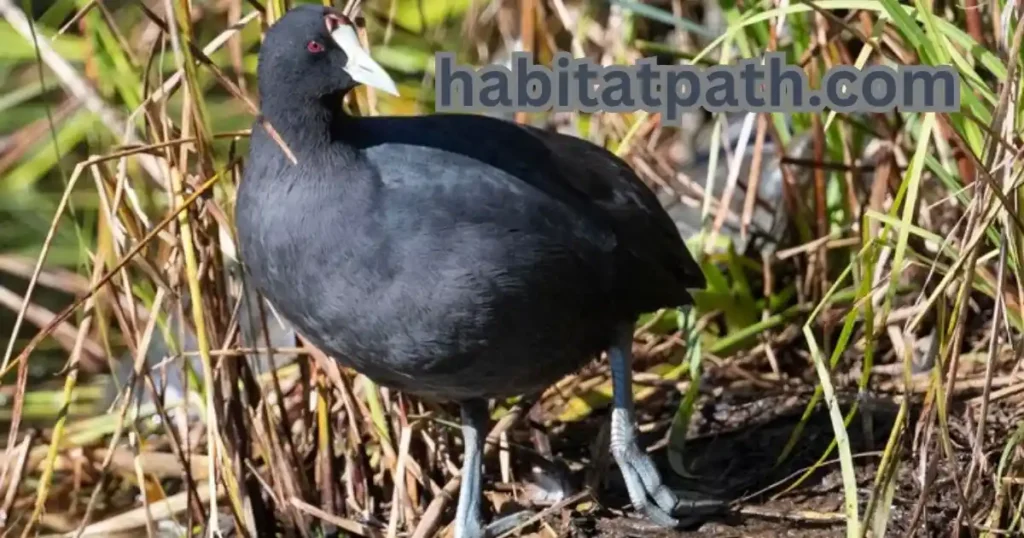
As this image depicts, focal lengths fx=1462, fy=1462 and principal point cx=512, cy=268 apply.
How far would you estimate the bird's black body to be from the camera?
6.57 ft

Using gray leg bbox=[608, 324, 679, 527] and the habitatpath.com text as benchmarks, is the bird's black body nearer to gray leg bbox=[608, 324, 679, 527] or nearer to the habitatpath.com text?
gray leg bbox=[608, 324, 679, 527]

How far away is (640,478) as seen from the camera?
7.74 feet

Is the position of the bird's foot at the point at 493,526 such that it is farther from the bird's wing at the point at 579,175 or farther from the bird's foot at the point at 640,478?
the bird's wing at the point at 579,175

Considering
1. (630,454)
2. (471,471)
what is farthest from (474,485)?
(630,454)

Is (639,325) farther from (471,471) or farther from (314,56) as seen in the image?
(314,56)

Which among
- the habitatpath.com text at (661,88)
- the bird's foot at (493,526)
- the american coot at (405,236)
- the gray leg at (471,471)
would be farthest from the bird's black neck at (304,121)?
the habitatpath.com text at (661,88)

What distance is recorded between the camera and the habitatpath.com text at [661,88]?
254 cm

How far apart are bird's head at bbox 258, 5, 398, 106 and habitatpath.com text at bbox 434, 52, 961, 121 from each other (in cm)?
78

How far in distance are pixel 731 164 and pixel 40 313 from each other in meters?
1.56

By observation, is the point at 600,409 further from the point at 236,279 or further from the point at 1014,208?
the point at 1014,208

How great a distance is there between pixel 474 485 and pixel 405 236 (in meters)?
0.54

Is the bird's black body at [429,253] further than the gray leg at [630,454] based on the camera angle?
No

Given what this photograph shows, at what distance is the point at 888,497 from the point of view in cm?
188

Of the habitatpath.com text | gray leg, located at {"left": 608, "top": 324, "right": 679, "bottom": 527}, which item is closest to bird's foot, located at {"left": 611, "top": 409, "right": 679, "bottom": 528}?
gray leg, located at {"left": 608, "top": 324, "right": 679, "bottom": 527}
